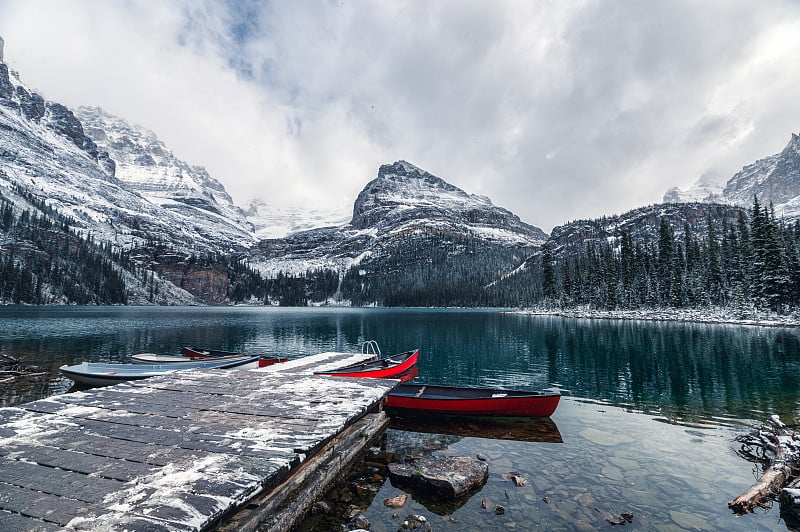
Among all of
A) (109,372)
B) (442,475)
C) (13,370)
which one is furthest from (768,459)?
(13,370)

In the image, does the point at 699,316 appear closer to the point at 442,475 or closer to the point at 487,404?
the point at 487,404

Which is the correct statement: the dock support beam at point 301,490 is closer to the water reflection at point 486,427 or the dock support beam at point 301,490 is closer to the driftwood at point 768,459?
the water reflection at point 486,427

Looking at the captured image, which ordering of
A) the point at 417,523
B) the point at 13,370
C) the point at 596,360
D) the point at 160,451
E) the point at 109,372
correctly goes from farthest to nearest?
the point at 596,360, the point at 13,370, the point at 109,372, the point at 417,523, the point at 160,451

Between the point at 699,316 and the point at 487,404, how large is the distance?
293 feet

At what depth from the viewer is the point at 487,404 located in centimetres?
1733

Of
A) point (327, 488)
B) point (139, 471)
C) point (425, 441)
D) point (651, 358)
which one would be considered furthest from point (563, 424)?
point (651, 358)

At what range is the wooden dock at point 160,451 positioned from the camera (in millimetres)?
5590

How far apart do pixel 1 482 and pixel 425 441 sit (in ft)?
42.0

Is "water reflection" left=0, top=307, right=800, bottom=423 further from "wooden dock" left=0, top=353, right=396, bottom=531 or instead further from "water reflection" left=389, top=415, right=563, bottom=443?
"wooden dock" left=0, top=353, right=396, bottom=531

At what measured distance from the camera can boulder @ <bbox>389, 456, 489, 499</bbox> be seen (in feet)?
34.8

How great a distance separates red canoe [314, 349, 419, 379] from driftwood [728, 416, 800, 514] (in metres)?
15.7

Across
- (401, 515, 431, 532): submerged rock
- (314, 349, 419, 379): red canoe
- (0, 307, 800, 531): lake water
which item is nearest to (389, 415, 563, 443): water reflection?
(0, 307, 800, 531): lake water

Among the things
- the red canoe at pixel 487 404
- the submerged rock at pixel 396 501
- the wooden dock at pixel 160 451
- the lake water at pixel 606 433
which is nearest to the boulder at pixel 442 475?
the lake water at pixel 606 433

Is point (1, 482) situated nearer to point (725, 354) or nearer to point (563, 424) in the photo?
point (563, 424)
